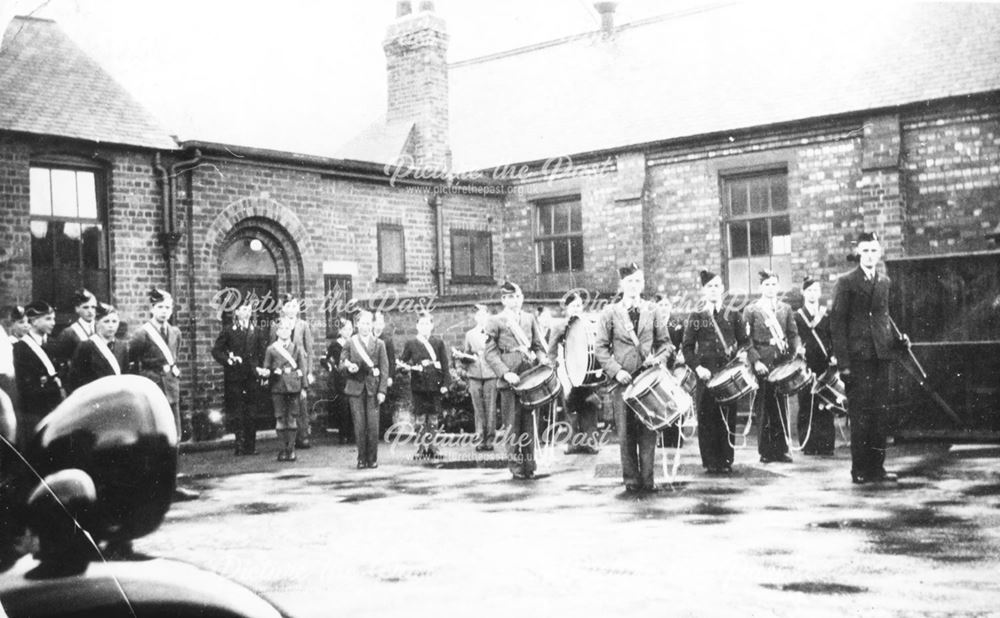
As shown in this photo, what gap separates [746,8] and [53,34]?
1567 cm

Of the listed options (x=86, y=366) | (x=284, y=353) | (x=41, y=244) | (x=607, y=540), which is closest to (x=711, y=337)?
(x=607, y=540)

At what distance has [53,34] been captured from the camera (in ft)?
7.45

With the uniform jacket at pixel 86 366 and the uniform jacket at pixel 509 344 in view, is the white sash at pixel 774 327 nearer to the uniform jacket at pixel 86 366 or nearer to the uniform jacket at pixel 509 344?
the uniform jacket at pixel 509 344

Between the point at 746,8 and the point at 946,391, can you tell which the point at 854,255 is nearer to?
the point at 946,391

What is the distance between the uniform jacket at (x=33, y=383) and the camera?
1694 mm

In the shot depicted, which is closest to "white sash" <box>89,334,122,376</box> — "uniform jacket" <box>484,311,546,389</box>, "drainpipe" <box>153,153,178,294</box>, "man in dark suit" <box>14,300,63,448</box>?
"man in dark suit" <box>14,300,63,448</box>

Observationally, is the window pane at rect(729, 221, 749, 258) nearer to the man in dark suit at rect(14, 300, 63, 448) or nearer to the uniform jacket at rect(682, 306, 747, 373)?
the uniform jacket at rect(682, 306, 747, 373)

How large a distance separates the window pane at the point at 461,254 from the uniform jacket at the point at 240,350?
18.4 feet

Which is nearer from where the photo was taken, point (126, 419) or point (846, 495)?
point (126, 419)

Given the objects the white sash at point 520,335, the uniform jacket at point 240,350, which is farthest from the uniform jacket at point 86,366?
the uniform jacket at point 240,350

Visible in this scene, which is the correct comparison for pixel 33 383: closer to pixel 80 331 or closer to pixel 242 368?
pixel 80 331

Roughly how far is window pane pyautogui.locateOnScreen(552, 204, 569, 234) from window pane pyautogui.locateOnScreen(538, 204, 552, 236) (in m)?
0.09

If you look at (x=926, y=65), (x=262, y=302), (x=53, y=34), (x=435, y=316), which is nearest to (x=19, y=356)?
(x=53, y=34)

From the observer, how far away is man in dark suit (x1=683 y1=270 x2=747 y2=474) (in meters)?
8.66
